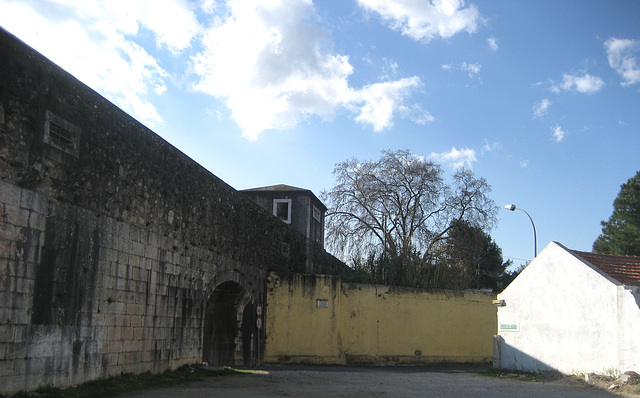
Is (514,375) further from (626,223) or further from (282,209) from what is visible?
(626,223)

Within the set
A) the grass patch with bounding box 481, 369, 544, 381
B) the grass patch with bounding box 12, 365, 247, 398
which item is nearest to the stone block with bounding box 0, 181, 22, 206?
the grass patch with bounding box 12, 365, 247, 398

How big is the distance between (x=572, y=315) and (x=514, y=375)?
7.57 feet

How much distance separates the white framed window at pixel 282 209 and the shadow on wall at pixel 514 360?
771 inches

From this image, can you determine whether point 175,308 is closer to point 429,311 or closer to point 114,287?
point 114,287

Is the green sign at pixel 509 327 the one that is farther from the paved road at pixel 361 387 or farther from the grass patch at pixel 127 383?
the grass patch at pixel 127 383

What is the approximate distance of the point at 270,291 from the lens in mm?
19078

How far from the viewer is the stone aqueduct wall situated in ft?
27.1

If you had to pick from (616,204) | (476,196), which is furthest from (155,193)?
(616,204)

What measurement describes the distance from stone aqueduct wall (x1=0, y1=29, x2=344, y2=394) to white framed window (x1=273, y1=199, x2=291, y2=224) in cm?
1910

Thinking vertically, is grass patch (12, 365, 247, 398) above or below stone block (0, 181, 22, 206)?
below

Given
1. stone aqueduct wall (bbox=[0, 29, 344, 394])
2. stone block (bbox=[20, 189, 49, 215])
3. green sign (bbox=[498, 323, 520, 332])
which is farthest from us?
green sign (bbox=[498, 323, 520, 332])

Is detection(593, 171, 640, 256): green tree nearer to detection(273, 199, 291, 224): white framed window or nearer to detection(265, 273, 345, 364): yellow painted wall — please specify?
detection(273, 199, 291, 224): white framed window

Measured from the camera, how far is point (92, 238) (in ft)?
32.6

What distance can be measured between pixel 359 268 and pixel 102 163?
15.4m
